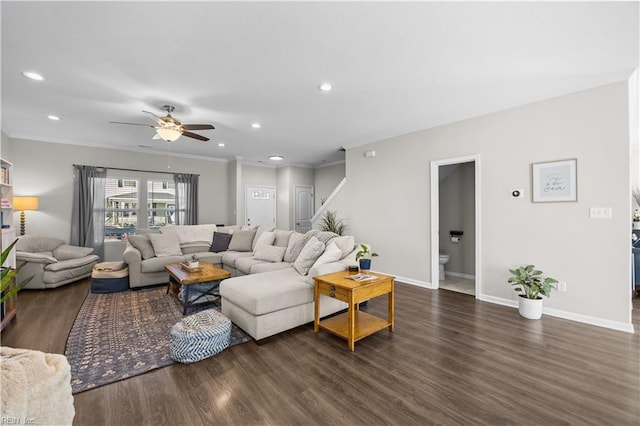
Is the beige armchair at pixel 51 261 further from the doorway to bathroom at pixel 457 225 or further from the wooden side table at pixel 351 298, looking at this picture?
the doorway to bathroom at pixel 457 225

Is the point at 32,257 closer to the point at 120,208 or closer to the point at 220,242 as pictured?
the point at 120,208

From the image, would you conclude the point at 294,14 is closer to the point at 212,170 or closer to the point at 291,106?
the point at 291,106

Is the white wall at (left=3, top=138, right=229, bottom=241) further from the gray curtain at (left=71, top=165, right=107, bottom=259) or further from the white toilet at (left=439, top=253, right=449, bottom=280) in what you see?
the white toilet at (left=439, top=253, right=449, bottom=280)

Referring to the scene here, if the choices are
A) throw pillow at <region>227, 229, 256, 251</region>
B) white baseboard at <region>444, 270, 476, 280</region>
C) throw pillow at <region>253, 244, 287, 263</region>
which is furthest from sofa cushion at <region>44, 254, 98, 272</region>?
white baseboard at <region>444, 270, 476, 280</region>

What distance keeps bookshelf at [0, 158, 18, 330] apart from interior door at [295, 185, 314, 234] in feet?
19.3

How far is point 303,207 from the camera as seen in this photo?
859 cm

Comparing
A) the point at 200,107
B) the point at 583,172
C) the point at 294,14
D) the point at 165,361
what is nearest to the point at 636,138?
the point at 583,172

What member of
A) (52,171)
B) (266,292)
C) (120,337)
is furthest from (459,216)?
(52,171)

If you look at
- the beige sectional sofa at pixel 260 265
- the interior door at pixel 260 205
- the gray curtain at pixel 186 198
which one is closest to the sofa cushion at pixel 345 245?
the beige sectional sofa at pixel 260 265

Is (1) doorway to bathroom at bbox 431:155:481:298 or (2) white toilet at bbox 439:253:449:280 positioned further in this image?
(1) doorway to bathroom at bbox 431:155:481:298

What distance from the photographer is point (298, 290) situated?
2.94 m

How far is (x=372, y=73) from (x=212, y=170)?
566 cm

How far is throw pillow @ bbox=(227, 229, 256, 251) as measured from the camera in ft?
17.7

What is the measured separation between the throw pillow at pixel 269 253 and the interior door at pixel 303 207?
388 cm
